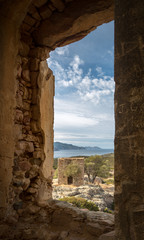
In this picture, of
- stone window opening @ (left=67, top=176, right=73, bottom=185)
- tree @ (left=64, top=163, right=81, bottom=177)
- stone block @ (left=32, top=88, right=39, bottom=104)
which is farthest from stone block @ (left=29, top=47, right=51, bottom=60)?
stone window opening @ (left=67, top=176, right=73, bottom=185)

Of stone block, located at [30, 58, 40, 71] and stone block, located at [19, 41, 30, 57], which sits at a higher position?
stone block, located at [19, 41, 30, 57]

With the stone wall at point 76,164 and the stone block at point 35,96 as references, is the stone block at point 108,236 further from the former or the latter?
the stone wall at point 76,164

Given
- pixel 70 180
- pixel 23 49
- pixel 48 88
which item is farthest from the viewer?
pixel 70 180

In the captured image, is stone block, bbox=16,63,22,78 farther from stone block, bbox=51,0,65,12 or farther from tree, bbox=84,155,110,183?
tree, bbox=84,155,110,183

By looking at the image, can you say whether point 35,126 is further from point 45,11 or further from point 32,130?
point 45,11

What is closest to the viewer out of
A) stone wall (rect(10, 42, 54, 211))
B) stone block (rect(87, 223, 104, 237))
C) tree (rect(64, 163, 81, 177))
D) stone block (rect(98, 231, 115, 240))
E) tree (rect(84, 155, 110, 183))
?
stone block (rect(98, 231, 115, 240))

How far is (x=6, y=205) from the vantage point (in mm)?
2564

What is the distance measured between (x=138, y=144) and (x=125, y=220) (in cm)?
57

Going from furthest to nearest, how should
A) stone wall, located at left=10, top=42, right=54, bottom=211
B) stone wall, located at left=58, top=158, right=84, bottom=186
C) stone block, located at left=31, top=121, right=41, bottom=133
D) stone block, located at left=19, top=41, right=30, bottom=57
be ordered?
1. stone wall, located at left=58, top=158, right=84, bottom=186
2. stone block, located at left=31, top=121, right=41, bottom=133
3. stone block, located at left=19, top=41, right=30, bottom=57
4. stone wall, located at left=10, top=42, right=54, bottom=211

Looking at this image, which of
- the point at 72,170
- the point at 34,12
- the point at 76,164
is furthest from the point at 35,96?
the point at 76,164

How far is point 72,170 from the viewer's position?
18281 mm

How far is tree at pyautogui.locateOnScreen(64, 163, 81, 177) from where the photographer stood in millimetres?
18314

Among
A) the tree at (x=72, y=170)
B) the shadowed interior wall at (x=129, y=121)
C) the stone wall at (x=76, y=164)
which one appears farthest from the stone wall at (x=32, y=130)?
the stone wall at (x=76, y=164)

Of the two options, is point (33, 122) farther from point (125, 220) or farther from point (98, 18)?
point (125, 220)
